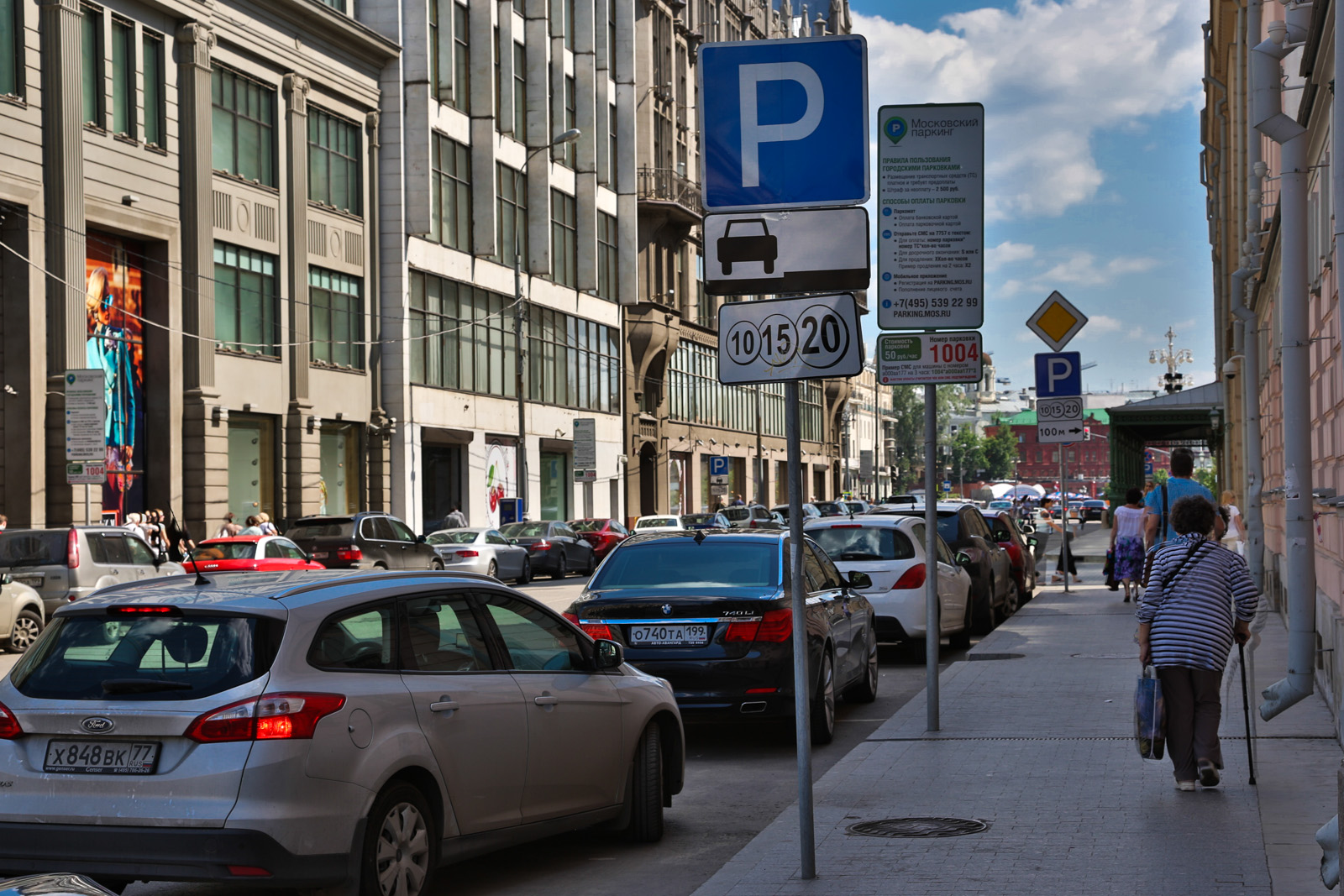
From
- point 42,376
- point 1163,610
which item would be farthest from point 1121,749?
point 42,376

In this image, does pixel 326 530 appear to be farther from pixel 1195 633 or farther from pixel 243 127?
pixel 1195 633

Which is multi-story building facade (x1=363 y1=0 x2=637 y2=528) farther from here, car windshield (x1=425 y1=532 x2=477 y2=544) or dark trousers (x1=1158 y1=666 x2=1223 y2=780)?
dark trousers (x1=1158 y1=666 x2=1223 y2=780)

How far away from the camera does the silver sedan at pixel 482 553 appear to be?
35719 millimetres

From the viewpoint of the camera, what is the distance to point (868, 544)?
1773cm

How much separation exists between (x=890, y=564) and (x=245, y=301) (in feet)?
78.7

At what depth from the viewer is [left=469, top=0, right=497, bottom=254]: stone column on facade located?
4947 centimetres

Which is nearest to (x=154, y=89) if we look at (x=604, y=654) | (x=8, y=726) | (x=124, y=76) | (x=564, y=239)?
(x=124, y=76)

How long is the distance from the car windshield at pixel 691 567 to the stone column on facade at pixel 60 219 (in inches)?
861

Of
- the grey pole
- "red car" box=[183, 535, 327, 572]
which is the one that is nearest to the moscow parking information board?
the grey pole

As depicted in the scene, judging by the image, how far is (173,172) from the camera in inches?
1368

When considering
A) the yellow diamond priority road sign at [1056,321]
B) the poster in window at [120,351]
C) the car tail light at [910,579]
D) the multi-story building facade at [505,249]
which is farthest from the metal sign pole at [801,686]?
the multi-story building facade at [505,249]

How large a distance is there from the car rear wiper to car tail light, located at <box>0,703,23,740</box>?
37 centimetres

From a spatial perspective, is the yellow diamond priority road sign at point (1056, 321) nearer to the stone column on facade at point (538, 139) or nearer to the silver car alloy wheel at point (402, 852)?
the silver car alloy wheel at point (402, 852)

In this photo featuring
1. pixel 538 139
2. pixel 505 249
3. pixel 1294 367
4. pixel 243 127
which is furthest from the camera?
pixel 538 139
